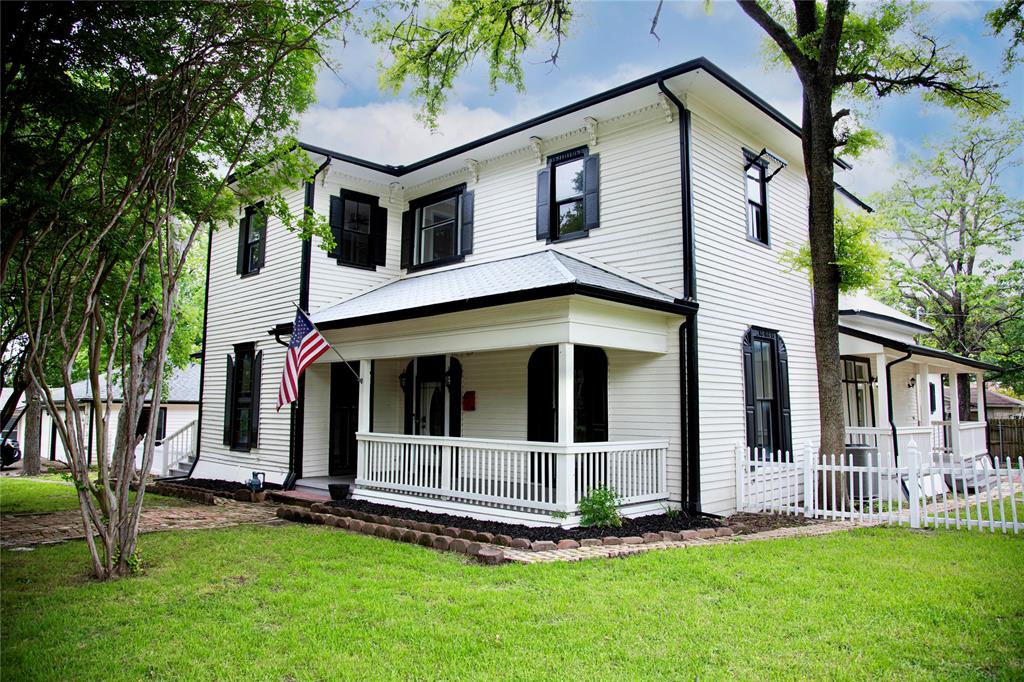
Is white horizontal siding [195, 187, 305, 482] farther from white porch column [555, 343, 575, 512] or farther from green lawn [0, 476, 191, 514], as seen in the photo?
white porch column [555, 343, 575, 512]

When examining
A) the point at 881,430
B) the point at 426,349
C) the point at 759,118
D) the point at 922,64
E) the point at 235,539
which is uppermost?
the point at 922,64

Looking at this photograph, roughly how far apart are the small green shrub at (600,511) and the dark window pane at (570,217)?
16.4ft

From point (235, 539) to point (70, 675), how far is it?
4.28m

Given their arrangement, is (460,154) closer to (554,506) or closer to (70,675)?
(554,506)

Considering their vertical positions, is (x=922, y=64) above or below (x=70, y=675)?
above

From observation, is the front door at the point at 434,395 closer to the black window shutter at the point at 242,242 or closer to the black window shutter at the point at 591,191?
the black window shutter at the point at 591,191

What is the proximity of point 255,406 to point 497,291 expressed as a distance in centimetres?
765

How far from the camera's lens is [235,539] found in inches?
320

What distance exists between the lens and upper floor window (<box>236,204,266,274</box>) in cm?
1516

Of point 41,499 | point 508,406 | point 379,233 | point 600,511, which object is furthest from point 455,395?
point 41,499

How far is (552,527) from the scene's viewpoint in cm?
823

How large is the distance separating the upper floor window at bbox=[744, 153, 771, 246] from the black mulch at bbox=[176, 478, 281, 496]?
404 inches

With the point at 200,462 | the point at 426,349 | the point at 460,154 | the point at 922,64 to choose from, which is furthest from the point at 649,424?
the point at 200,462

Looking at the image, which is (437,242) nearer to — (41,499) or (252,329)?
(252,329)
